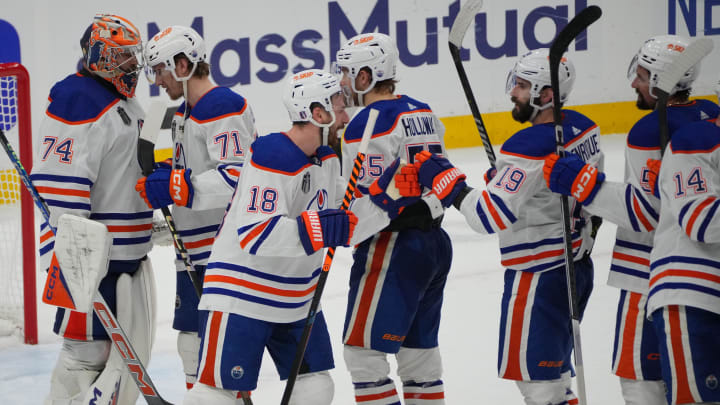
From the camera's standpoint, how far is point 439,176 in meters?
2.85

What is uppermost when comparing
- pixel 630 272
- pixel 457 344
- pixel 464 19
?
pixel 464 19

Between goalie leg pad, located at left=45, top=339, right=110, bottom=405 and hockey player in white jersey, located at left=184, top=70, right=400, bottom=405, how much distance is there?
20.7 inches

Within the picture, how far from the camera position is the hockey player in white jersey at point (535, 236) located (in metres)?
2.87

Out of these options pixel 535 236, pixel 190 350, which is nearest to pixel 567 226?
pixel 535 236

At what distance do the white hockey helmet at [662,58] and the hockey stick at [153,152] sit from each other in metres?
1.43

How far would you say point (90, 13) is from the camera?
6.61 m

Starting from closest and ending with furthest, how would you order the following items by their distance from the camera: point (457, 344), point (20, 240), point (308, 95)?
point (308, 95)
point (457, 344)
point (20, 240)

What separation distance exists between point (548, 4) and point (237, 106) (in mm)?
5181

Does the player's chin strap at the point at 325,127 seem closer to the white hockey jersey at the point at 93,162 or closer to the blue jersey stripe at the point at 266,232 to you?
the blue jersey stripe at the point at 266,232

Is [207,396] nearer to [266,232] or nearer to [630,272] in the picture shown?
[266,232]

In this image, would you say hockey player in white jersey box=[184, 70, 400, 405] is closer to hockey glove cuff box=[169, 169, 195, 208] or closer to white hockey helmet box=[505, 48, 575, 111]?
hockey glove cuff box=[169, 169, 195, 208]

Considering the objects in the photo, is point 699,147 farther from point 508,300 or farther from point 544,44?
point 544,44

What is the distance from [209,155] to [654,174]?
4.45 feet

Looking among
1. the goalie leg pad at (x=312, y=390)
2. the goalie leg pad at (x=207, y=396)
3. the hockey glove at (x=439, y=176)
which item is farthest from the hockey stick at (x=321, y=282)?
the hockey glove at (x=439, y=176)
